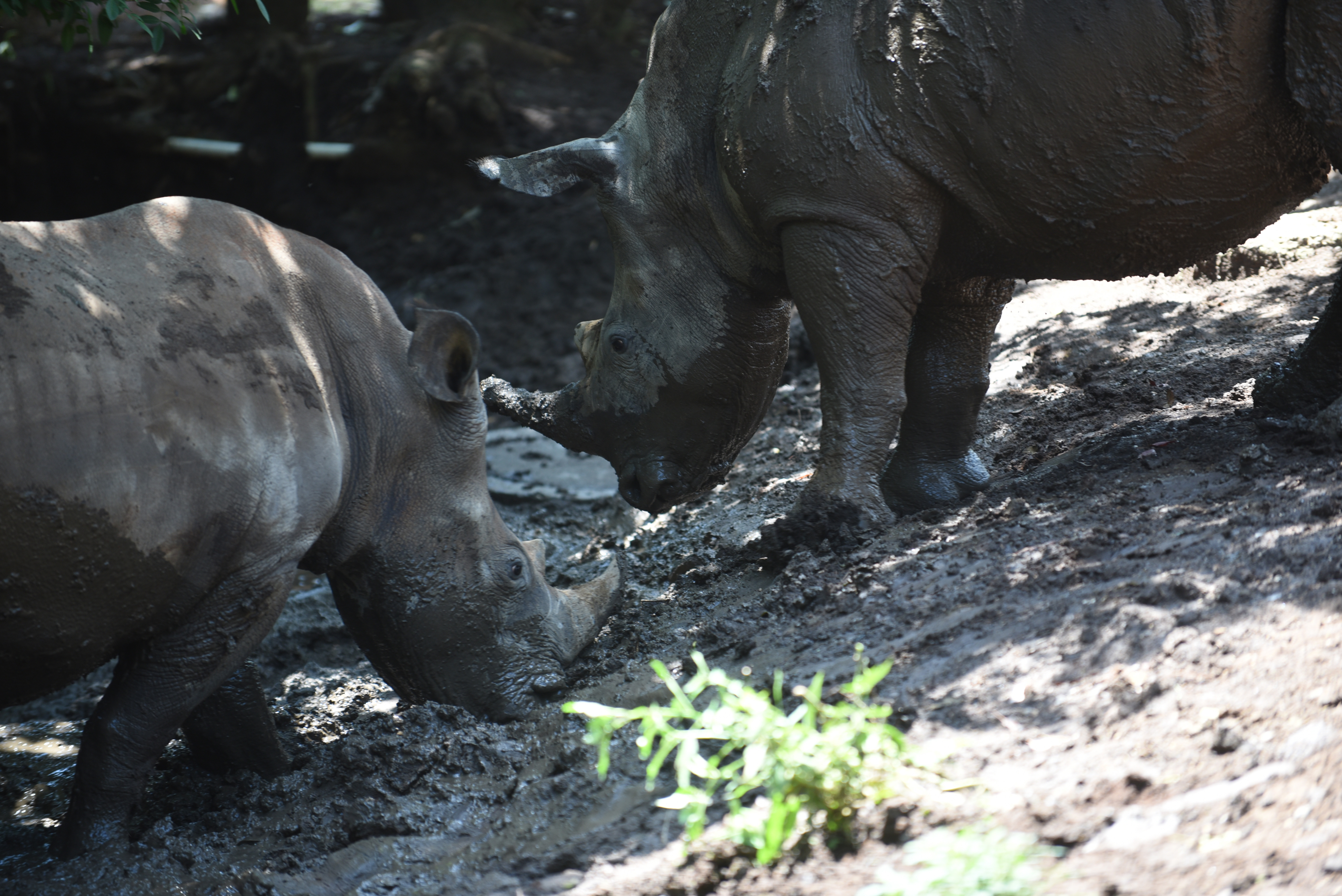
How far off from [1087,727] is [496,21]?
11755 millimetres

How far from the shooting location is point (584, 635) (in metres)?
4.39

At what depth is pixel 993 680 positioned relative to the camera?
277 cm

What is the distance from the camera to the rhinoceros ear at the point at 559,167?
15.3 ft

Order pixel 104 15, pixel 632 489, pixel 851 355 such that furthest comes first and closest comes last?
pixel 632 489, pixel 104 15, pixel 851 355

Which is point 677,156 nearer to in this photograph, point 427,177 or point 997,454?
point 997,454

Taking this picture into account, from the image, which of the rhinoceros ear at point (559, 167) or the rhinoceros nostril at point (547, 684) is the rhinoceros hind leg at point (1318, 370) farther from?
the rhinoceros nostril at point (547, 684)

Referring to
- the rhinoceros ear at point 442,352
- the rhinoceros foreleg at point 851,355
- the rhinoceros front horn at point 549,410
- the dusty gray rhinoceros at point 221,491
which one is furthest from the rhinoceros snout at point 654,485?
the rhinoceros ear at point 442,352

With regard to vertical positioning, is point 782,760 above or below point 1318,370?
below

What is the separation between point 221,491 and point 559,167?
79.3 inches

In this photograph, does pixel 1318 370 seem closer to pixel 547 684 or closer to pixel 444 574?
pixel 547 684

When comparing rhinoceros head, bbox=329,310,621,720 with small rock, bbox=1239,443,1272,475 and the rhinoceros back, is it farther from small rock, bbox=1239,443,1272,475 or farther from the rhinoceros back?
small rock, bbox=1239,443,1272,475

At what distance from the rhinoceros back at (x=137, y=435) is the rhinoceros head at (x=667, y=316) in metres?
1.40

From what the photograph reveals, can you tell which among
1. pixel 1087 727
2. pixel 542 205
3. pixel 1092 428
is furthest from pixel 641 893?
pixel 542 205

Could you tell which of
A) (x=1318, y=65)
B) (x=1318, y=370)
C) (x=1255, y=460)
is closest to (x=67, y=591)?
(x=1255, y=460)
